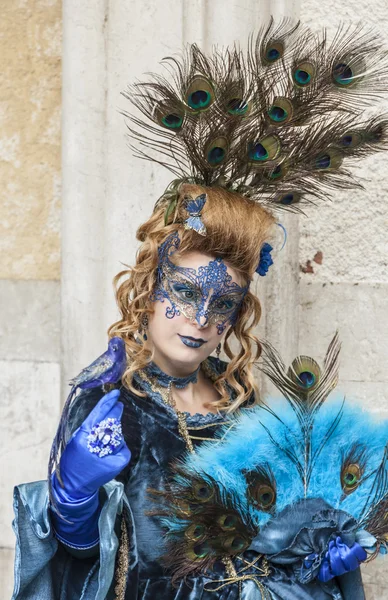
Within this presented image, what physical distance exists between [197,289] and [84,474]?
438 mm

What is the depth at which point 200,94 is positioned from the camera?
175cm

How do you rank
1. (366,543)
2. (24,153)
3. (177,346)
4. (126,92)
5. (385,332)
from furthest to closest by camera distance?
(24,153), (385,332), (126,92), (177,346), (366,543)

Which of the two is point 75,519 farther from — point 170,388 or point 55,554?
point 170,388

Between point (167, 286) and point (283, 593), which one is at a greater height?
point (167, 286)

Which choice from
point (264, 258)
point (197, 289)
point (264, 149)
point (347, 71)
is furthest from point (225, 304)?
point (347, 71)

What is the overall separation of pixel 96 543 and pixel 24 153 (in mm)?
1387

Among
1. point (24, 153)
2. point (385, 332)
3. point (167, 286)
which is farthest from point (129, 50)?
point (385, 332)

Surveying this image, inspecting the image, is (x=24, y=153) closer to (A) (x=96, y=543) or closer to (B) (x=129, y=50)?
(B) (x=129, y=50)

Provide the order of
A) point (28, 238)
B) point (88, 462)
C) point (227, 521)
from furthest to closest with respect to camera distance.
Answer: point (28, 238) → point (227, 521) → point (88, 462)

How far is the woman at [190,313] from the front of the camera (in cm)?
159

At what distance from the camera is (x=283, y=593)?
5.24 ft

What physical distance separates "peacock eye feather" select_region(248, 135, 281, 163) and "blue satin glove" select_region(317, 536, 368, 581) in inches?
29.4

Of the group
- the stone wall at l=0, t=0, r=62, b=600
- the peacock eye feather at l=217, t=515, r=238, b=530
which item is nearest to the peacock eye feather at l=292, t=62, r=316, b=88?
the peacock eye feather at l=217, t=515, r=238, b=530

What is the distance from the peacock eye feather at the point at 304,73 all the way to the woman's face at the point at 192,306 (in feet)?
1.36
